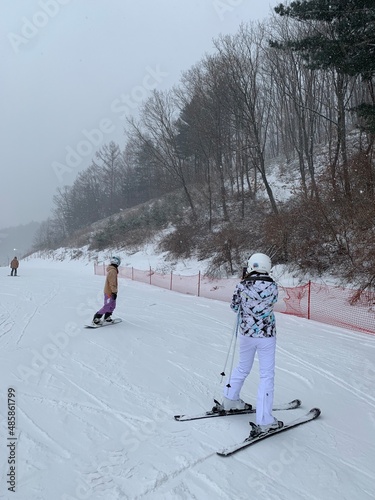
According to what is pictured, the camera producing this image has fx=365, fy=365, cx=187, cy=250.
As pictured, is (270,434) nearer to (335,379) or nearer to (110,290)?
(335,379)

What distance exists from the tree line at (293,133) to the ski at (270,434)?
841 centimetres

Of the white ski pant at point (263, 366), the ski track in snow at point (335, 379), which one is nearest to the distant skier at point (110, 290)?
the ski track in snow at point (335, 379)

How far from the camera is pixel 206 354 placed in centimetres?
699

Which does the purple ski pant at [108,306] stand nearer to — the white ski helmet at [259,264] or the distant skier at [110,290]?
the distant skier at [110,290]

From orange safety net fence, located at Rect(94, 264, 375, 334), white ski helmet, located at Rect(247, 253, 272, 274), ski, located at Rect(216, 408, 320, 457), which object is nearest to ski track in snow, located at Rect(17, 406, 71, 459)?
ski, located at Rect(216, 408, 320, 457)

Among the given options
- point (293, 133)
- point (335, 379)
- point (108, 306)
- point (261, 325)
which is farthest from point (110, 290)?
point (293, 133)

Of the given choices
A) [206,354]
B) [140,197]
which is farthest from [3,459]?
[140,197]

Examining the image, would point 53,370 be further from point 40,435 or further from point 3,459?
point 3,459

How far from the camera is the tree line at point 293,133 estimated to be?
10578 mm

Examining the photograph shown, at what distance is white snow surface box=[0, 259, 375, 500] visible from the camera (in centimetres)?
298

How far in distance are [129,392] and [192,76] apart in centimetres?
2829

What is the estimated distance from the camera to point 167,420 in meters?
4.09

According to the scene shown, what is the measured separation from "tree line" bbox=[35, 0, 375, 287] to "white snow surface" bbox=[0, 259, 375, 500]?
700 cm

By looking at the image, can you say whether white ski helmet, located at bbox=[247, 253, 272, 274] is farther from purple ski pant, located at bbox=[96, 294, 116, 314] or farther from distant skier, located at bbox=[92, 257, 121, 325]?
purple ski pant, located at bbox=[96, 294, 116, 314]
